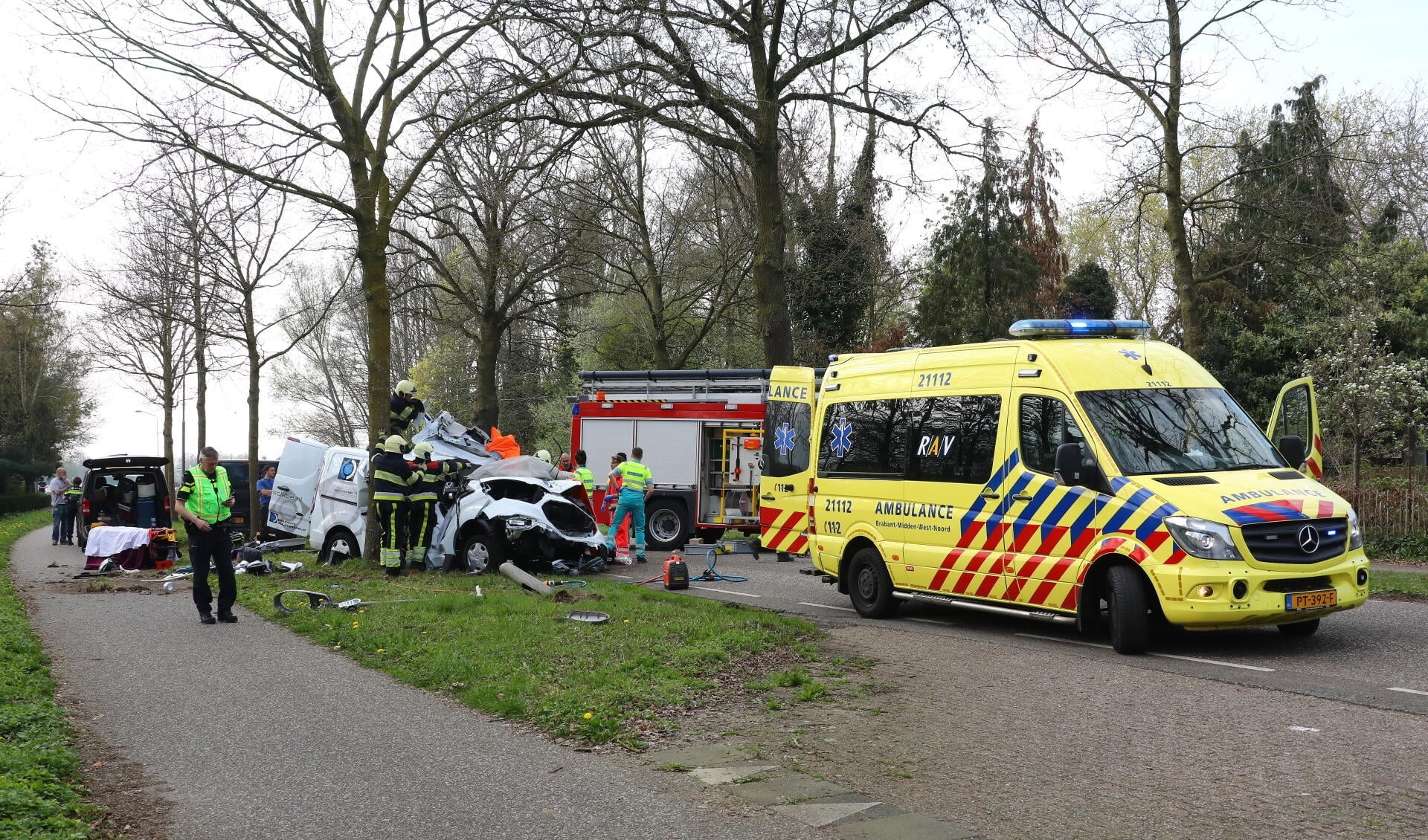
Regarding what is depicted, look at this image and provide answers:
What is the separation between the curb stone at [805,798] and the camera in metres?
4.95

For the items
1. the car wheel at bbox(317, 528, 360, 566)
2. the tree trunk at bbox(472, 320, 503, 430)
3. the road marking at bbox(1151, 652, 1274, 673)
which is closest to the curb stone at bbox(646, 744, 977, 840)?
the road marking at bbox(1151, 652, 1274, 673)

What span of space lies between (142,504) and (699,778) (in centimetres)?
2108

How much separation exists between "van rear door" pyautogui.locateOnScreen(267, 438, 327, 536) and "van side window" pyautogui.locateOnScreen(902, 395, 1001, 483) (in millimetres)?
12428

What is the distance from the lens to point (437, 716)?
7.46 meters

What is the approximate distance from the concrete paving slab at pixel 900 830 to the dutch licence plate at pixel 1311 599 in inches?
195

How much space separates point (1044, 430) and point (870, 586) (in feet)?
9.04

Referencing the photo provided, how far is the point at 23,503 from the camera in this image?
45688 millimetres

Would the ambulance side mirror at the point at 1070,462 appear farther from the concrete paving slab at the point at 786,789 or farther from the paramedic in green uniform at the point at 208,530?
the paramedic in green uniform at the point at 208,530

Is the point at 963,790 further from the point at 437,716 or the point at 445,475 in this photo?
the point at 445,475

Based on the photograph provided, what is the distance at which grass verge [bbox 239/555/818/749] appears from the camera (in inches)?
297

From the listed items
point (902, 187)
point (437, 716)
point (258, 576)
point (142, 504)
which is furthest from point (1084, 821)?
point (142, 504)

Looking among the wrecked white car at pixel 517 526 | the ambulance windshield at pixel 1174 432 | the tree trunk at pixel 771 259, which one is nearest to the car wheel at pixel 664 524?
the tree trunk at pixel 771 259

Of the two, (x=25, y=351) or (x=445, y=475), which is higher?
(x=25, y=351)

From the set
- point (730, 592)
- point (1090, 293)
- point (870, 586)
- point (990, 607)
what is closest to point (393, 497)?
point (730, 592)
